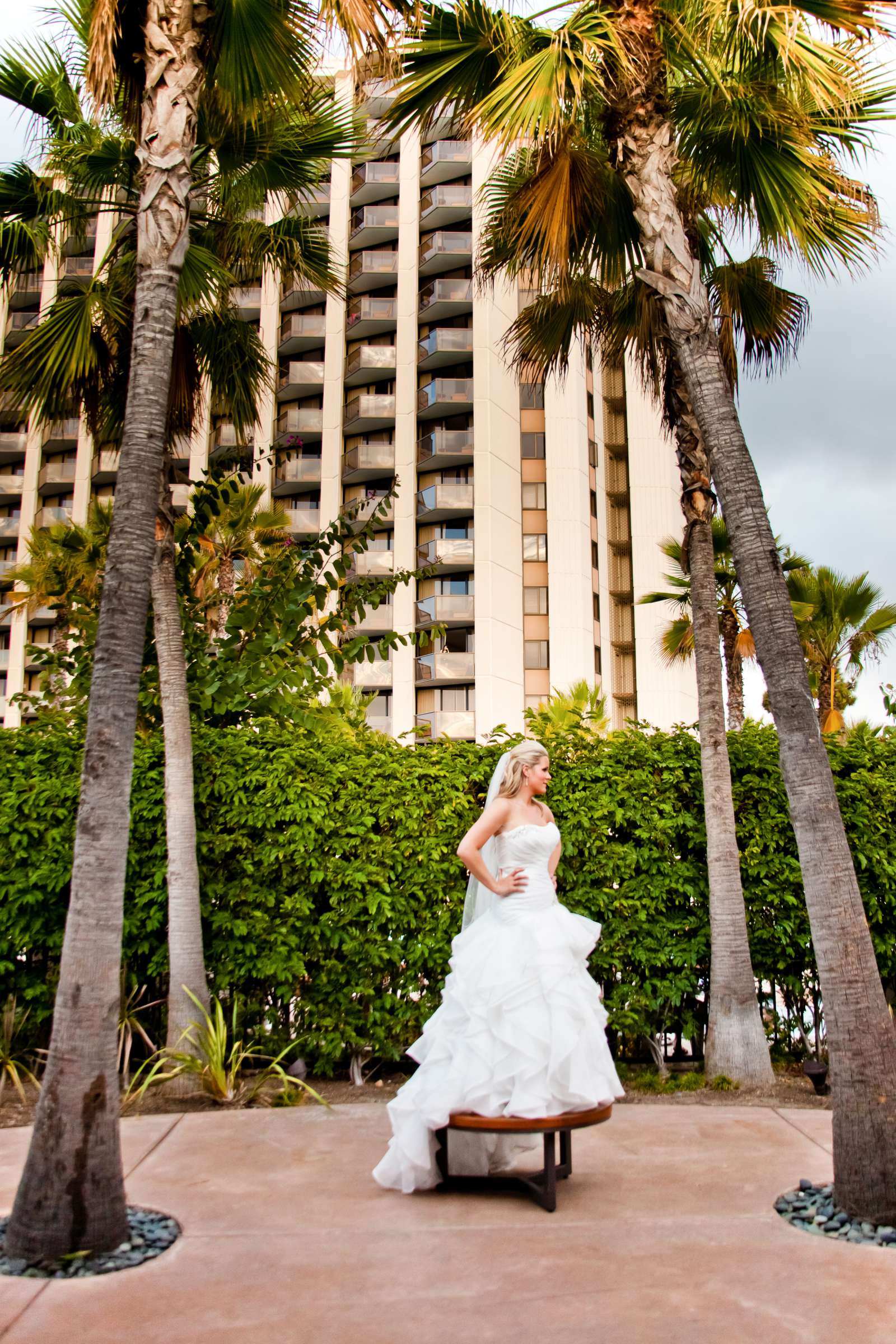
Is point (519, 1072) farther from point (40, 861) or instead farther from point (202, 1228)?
point (40, 861)

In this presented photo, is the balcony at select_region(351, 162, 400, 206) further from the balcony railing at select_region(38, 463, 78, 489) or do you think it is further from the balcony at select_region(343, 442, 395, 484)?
the balcony railing at select_region(38, 463, 78, 489)

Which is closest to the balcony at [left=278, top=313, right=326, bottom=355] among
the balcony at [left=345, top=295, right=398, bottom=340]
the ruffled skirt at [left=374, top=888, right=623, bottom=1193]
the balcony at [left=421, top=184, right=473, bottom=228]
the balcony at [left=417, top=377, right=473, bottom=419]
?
the balcony at [left=345, top=295, right=398, bottom=340]

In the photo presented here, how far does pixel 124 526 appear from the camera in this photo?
4.81 metres

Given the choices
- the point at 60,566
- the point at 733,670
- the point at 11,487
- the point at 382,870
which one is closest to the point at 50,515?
the point at 11,487

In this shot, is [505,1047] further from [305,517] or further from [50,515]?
[50,515]

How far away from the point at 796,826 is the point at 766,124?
16.3 ft

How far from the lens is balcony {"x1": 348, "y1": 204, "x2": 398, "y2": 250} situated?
1528 inches

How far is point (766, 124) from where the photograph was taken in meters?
6.93

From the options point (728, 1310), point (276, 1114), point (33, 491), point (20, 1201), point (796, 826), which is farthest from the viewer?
point (33, 491)

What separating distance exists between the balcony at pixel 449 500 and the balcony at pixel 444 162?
12.7m

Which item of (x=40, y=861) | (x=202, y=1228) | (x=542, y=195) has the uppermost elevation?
(x=542, y=195)

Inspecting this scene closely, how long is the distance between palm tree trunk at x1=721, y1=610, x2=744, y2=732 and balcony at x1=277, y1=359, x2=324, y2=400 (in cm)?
2235

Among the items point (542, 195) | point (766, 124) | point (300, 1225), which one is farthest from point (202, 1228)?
point (766, 124)

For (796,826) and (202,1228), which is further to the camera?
(796,826)
